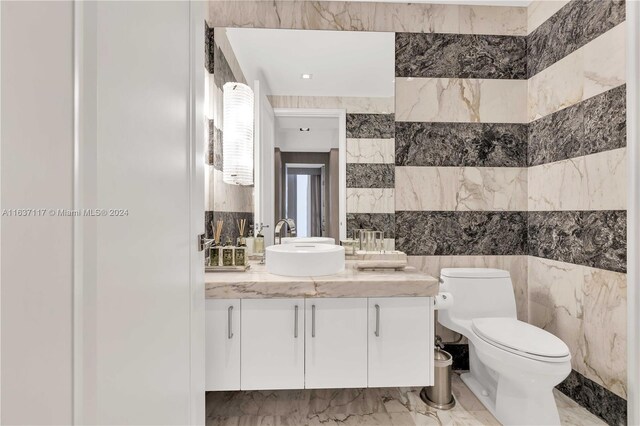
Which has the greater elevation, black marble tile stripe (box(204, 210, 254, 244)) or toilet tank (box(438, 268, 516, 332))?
black marble tile stripe (box(204, 210, 254, 244))

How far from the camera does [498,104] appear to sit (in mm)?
2195

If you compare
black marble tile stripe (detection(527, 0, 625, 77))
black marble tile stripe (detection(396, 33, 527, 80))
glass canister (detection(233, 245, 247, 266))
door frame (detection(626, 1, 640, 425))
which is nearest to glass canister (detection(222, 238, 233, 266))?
glass canister (detection(233, 245, 247, 266))

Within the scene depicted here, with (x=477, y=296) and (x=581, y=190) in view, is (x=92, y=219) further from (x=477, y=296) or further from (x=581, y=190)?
(x=581, y=190)

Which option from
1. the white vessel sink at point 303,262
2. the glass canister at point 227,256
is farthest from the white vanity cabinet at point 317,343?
the glass canister at point 227,256

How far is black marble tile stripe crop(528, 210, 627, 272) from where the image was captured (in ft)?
5.24

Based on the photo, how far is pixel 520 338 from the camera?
159 centimetres

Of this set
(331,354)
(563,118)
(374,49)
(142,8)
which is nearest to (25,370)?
(142,8)

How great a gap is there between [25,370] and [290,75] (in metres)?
1.98

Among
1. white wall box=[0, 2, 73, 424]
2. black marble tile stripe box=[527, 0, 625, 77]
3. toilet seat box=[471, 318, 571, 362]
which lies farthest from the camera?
black marble tile stripe box=[527, 0, 625, 77]

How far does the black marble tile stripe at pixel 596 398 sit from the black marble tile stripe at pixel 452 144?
131 cm

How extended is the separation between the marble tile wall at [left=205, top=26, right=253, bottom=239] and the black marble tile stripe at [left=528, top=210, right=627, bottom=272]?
1825 millimetres

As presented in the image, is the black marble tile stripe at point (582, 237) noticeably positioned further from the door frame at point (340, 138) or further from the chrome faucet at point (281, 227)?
the chrome faucet at point (281, 227)

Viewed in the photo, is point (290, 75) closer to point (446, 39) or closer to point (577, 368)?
point (446, 39)

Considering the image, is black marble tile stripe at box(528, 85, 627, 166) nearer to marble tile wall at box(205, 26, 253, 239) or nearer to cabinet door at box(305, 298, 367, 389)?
cabinet door at box(305, 298, 367, 389)
